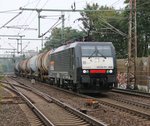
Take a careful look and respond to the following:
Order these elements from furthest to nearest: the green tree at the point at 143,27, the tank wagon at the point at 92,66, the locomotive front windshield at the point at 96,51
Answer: the green tree at the point at 143,27
the locomotive front windshield at the point at 96,51
the tank wagon at the point at 92,66

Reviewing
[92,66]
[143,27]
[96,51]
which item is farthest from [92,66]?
[143,27]

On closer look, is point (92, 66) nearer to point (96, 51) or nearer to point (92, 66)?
point (92, 66)

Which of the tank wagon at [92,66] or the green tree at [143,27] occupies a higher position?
the green tree at [143,27]

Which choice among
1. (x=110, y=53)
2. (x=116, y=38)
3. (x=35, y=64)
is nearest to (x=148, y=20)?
(x=116, y=38)

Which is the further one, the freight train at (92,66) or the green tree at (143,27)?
the green tree at (143,27)

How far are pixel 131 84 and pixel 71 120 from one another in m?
17.7

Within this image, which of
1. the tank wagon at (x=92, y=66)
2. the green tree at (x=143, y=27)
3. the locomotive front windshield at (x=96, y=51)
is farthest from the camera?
the green tree at (x=143, y=27)

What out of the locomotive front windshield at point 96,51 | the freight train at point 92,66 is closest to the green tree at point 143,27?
the locomotive front windshield at point 96,51

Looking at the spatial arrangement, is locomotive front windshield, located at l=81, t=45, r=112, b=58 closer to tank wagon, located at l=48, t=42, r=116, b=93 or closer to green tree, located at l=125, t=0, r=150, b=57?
tank wagon, located at l=48, t=42, r=116, b=93

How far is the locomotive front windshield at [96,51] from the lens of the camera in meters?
22.9

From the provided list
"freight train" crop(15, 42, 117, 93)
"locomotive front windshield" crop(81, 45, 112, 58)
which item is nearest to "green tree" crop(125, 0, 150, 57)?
"locomotive front windshield" crop(81, 45, 112, 58)

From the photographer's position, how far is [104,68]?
2262cm

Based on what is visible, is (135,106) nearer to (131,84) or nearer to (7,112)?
(7,112)

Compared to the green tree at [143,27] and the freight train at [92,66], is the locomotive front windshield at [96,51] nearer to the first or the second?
the freight train at [92,66]
